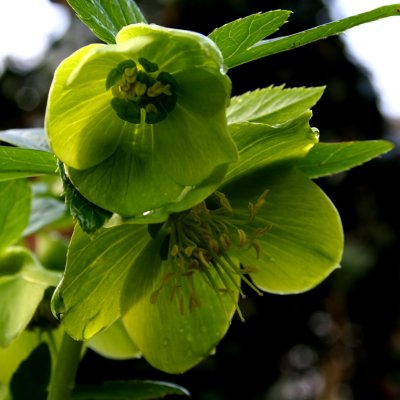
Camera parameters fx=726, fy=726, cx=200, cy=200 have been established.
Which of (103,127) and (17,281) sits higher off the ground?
(103,127)

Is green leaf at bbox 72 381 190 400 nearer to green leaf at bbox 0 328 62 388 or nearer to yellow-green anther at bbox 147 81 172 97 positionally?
green leaf at bbox 0 328 62 388

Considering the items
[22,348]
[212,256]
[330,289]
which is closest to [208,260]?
[212,256]

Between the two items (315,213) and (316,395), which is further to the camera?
(316,395)

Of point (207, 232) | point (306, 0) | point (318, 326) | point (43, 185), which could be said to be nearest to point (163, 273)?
point (207, 232)

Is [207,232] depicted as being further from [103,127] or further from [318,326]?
[318,326]

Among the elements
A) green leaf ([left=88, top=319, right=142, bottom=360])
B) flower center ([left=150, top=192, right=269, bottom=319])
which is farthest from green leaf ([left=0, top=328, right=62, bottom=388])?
flower center ([left=150, top=192, right=269, bottom=319])

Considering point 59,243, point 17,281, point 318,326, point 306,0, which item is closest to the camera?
point 17,281

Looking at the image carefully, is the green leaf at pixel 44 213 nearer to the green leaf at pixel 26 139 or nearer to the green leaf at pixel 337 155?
the green leaf at pixel 26 139

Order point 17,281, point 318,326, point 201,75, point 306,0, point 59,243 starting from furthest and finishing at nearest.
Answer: point 306,0, point 318,326, point 59,243, point 17,281, point 201,75
